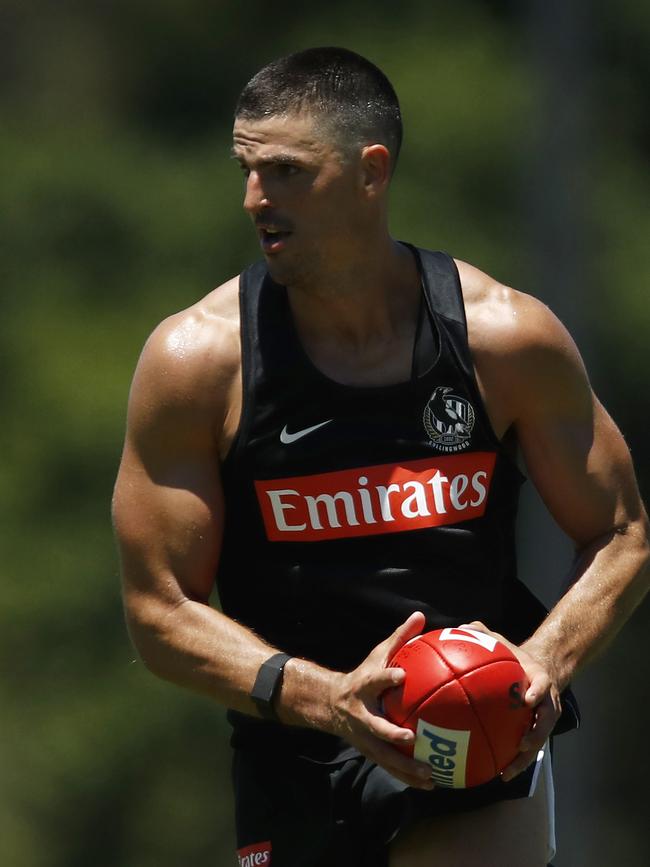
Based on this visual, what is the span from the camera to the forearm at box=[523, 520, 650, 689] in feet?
11.9

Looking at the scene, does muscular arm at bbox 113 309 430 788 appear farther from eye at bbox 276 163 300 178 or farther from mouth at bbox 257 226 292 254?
eye at bbox 276 163 300 178

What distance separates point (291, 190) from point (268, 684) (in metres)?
1.16

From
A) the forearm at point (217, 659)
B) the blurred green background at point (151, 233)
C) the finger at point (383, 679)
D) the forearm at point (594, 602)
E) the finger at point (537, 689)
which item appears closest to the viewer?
the finger at point (383, 679)

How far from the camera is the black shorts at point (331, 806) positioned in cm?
365

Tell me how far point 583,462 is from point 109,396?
7.17 meters

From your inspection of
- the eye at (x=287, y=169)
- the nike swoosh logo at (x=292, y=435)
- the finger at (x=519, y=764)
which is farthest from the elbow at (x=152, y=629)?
the eye at (x=287, y=169)

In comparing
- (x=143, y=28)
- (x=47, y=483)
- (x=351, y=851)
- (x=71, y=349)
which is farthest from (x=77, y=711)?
(x=351, y=851)

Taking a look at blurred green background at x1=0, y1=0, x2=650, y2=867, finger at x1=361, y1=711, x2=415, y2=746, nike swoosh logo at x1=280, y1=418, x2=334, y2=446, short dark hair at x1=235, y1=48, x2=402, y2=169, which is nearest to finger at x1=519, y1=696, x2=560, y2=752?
finger at x1=361, y1=711, x2=415, y2=746

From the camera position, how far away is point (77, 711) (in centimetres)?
1053

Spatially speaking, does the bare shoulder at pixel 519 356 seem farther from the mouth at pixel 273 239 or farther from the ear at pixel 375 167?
the mouth at pixel 273 239

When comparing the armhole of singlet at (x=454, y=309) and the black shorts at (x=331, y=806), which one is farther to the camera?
the armhole of singlet at (x=454, y=309)

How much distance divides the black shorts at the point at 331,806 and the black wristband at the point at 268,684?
0.96ft

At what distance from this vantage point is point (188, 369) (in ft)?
12.1

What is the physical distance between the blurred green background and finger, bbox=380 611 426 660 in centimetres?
693
